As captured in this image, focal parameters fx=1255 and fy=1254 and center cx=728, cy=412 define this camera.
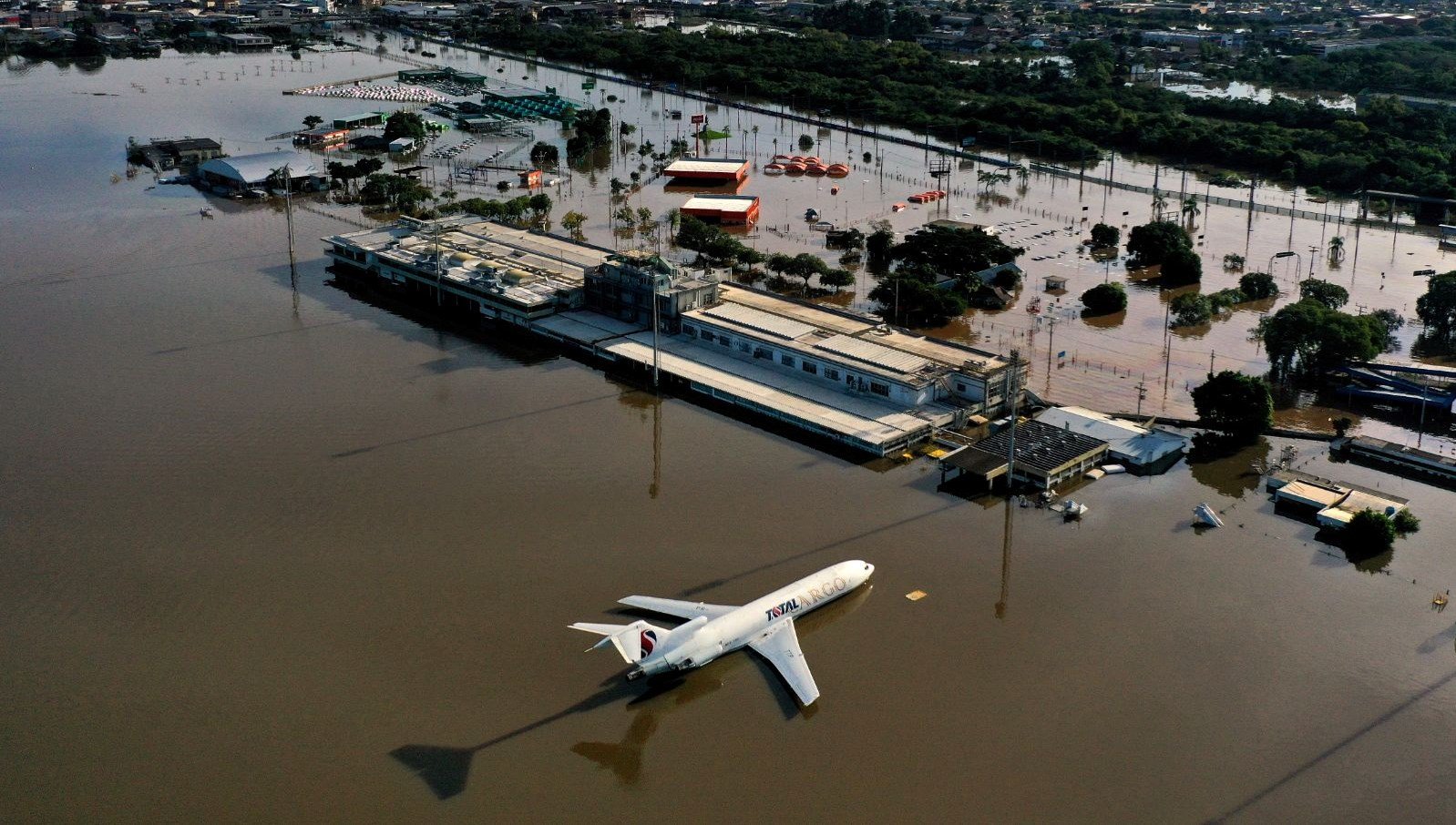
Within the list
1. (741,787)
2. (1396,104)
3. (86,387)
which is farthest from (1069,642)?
(1396,104)

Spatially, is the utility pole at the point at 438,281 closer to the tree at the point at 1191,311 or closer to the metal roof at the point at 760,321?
the metal roof at the point at 760,321

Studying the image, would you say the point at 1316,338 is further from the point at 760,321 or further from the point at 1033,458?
the point at 760,321

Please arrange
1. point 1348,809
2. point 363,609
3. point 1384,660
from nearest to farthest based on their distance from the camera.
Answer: point 1348,809
point 1384,660
point 363,609

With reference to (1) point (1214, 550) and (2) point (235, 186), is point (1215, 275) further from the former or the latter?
(2) point (235, 186)

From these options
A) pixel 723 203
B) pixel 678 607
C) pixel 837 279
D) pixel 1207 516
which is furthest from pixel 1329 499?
pixel 723 203

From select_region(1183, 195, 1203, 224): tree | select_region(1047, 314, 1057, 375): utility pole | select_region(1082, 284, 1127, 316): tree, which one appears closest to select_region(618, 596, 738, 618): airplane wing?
select_region(1047, 314, 1057, 375): utility pole

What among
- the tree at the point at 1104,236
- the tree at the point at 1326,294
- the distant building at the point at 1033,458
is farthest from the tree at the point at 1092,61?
the distant building at the point at 1033,458
